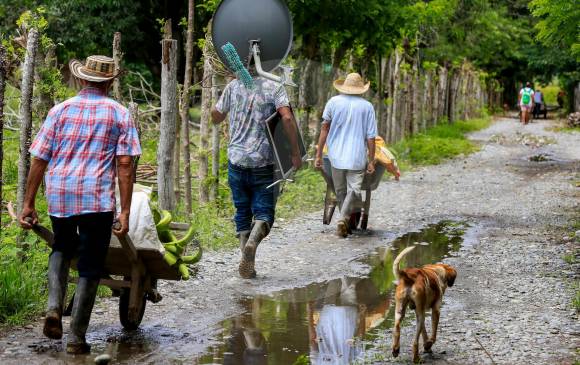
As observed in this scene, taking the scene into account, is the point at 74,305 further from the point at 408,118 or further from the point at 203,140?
the point at 408,118

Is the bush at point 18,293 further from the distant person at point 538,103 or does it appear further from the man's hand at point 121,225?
the distant person at point 538,103

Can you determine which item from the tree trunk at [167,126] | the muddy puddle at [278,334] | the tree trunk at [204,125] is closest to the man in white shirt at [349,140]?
the tree trunk at [204,125]

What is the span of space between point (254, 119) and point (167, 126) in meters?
1.40

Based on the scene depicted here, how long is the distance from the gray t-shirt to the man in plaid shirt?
2930 mm

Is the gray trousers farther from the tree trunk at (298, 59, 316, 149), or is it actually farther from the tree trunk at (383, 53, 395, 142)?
the tree trunk at (383, 53, 395, 142)

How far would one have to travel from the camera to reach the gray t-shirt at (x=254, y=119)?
919cm

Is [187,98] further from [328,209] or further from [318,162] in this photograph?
[328,209]

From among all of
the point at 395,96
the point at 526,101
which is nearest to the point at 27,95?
the point at 395,96

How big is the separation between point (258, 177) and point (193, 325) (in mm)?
2278

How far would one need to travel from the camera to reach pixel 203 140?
1300 cm

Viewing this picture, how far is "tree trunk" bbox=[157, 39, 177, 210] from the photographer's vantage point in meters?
10.2

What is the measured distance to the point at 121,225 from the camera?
6152mm

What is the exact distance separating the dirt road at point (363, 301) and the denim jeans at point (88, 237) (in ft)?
1.90

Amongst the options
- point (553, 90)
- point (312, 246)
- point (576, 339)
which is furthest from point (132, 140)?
point (553, 90)
